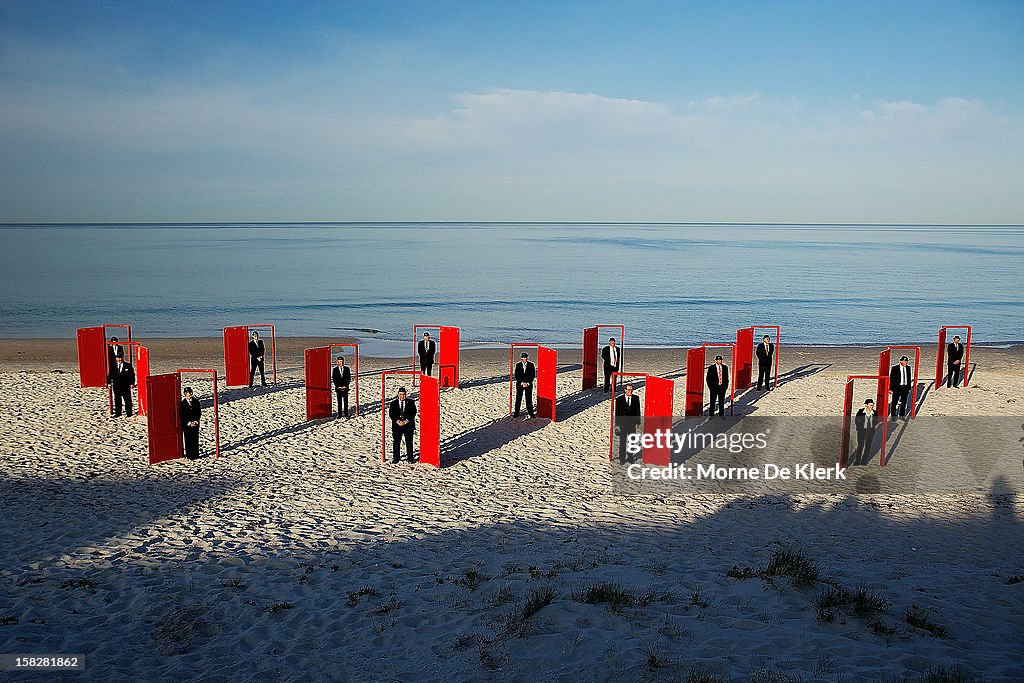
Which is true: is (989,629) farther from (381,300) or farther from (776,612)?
(381,300)

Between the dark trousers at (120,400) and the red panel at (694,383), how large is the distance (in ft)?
41.7

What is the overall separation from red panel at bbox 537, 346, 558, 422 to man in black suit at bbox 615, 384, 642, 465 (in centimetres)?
270

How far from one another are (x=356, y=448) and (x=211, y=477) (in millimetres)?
2876

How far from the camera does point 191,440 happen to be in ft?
47.2

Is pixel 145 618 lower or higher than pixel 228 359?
lower

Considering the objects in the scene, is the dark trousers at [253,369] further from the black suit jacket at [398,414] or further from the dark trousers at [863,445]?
the dark trousers at [863,445]

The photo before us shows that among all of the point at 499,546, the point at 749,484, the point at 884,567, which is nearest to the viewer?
the point at 884,567

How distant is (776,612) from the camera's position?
7930 millimetres

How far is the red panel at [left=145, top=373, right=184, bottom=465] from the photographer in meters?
14.0

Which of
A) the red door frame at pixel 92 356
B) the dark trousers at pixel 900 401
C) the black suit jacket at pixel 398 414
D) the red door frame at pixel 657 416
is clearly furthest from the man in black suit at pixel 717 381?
the red door frame at pixel 92 356

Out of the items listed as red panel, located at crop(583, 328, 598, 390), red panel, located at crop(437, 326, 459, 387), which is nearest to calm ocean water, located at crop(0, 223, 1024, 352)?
red panel, located at crop(437, 326, 459, 387)

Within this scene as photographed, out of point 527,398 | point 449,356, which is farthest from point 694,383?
point 449,356

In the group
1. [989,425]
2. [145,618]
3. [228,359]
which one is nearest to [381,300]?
[228,359]

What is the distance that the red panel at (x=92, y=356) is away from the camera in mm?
19750
